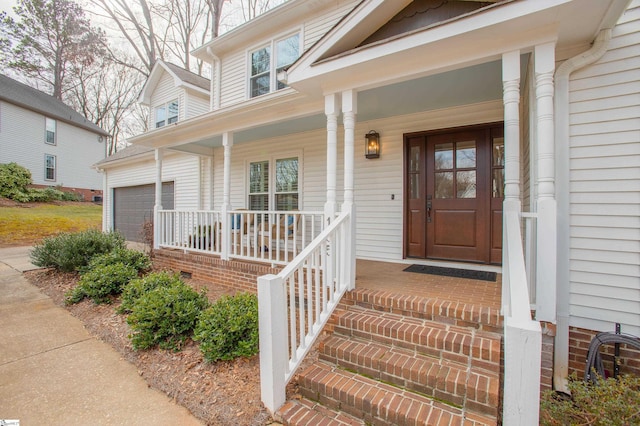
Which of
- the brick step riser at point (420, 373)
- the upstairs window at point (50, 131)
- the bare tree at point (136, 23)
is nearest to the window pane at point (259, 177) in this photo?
the brick step riser at point (420, 373)

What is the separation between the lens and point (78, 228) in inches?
497

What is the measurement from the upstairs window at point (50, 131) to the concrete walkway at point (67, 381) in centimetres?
1799

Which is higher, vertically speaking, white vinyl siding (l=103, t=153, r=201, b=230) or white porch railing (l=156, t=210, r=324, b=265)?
white vinyl siding (l=103, t=153, r=201, b=230)

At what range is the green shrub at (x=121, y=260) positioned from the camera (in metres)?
5.27

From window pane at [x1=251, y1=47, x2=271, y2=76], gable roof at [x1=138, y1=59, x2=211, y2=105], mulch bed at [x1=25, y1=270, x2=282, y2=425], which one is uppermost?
gable roof at [x1=138, y1=59, x2=211, y2=105]

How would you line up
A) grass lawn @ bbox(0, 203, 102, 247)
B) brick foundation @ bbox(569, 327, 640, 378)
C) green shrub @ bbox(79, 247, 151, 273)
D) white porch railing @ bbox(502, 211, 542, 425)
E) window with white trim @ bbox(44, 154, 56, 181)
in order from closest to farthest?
white porch railing @ bbox(502, 211, 542, 425) → brick foundation @ bbox(569, 327, 640, 378) → green shrub @ bbox(79, 247, 151, 273) → grass lawn @ bbox(0, 203, 102, 247) → window with white trim @ bbox(44, 154, 56, 181)

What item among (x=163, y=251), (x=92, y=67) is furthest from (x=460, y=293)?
(x=92, y=67)

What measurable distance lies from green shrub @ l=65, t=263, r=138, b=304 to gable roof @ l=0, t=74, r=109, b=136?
17152mm

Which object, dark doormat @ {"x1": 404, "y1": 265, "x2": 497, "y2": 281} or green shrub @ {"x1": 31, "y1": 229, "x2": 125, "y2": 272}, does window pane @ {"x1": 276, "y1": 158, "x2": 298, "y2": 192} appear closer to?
dark doormat @ {"x1": 404, "y1": 265, "x2": 497, "y2": 281}

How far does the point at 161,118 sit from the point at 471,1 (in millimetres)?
9578

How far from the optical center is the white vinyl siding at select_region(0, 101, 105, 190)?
15258 millimetres

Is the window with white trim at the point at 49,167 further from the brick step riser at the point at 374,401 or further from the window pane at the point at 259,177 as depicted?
the brick step riser at the point at 374,401

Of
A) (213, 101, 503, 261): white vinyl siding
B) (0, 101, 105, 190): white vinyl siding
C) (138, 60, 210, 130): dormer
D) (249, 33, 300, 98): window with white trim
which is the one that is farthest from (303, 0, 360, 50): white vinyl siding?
(0, 101, 105, 190): white vinyl siding

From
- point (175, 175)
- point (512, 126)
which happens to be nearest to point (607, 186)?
point (512, 126)
